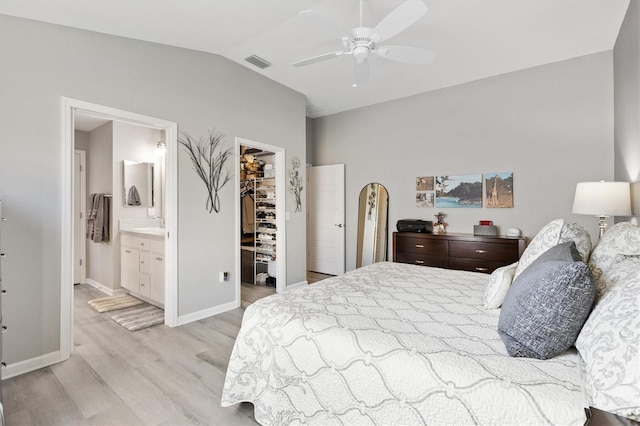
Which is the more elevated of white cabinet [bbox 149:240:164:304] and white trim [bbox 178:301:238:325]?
white cabinet [bbox 149:240:164:304]

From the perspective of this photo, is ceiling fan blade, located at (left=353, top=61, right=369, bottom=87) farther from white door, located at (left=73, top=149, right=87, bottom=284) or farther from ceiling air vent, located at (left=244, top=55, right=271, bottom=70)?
white door, located at (left=73, top=149, right=87, bottom=284)

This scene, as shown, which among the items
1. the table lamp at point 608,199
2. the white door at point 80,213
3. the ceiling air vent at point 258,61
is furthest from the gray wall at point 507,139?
the white door at point 80,213

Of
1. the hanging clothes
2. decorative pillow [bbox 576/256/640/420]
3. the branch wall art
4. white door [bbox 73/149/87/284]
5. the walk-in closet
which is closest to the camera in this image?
decorative pillow [bbox 576/256/640/420]

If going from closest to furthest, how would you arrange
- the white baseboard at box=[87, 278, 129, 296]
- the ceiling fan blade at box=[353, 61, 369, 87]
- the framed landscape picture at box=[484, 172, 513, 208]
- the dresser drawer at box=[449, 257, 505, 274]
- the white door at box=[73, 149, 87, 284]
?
the ceiling fan blade at box=[353, 61, 369, 87]
the dresser drawer at box=[449, 257, 505, 274]
the framed landscape picture at box=[484, 172, 513, 208]
the white baseboard at box=[87, 278, 129, 296]
the white door at box=[73, 149, 87, 284]

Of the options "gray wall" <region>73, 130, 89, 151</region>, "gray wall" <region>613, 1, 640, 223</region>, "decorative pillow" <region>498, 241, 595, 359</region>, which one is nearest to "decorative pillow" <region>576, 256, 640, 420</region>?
"decorative pillow" <region>498, 241, 595, 359</region>

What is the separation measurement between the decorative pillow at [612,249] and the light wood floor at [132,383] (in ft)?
6.36

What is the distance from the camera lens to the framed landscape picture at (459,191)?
4.12 m

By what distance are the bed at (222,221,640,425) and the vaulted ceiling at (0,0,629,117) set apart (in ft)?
6.05

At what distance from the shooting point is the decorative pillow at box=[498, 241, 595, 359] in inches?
42.8

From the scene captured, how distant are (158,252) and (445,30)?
382cm

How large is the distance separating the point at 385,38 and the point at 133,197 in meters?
4.06

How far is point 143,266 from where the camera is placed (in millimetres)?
3889

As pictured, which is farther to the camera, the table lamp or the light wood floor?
the table lamp

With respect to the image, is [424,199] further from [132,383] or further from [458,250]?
[132,383]
